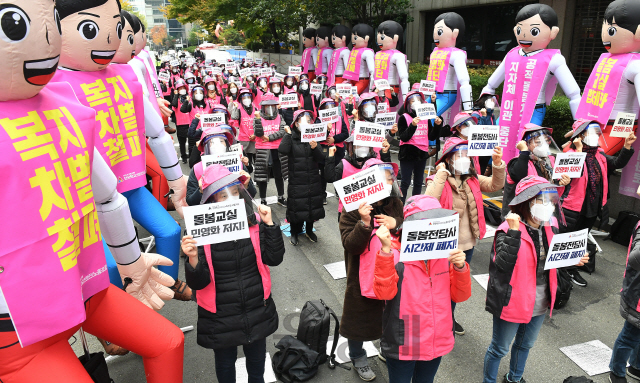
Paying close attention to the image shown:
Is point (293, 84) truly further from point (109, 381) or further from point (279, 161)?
point (109, 381)

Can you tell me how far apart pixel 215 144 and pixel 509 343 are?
3.73 m

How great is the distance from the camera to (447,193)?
14.3 feet

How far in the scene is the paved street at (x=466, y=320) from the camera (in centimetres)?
397

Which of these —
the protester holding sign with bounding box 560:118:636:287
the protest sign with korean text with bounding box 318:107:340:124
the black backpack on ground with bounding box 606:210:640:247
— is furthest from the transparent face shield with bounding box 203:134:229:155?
the black backpack on ground with bounding box 606:210:640:247

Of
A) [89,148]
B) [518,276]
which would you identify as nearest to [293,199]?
[518,276]

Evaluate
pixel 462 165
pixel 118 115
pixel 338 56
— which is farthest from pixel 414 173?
pixel 338 56

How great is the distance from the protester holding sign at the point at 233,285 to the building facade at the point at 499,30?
11.8 meters

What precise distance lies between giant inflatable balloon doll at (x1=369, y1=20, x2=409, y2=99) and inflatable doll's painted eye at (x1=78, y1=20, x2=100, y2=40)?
8137 mm

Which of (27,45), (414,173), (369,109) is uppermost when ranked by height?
(27,45)

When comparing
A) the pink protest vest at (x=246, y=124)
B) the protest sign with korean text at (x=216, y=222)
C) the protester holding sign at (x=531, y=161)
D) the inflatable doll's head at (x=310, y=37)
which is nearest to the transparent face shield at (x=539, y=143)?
the protester holding sign at (x=531, y=161)

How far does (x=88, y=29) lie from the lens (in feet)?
9.77

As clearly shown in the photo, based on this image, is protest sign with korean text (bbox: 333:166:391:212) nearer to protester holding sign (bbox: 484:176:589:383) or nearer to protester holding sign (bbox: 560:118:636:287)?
protester holding sign (bbox: 484:176:589:383)

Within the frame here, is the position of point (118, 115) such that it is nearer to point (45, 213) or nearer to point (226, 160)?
point (226, 160)

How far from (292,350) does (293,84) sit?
10.4m
